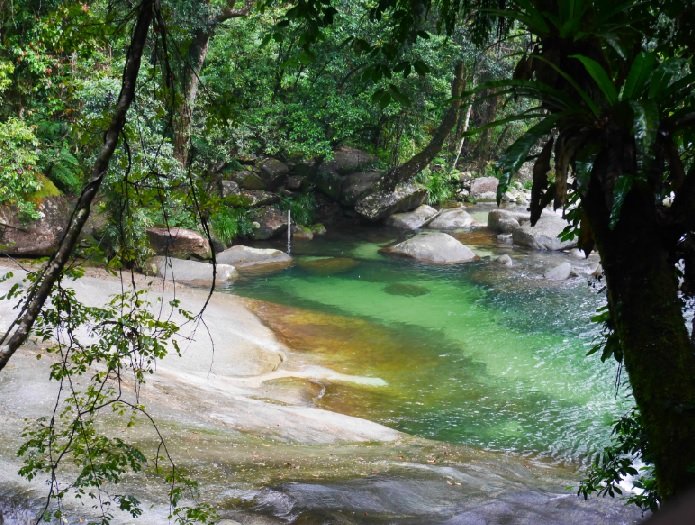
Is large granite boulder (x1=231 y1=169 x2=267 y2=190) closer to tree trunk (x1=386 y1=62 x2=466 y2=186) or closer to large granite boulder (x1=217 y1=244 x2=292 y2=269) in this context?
large granite boulder (x1=217 y1=244 x2=292 y2=269)

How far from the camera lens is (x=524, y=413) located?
8.77m

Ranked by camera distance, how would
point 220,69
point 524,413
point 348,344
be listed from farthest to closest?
point 220,69 < point 348,344 < point 524,413

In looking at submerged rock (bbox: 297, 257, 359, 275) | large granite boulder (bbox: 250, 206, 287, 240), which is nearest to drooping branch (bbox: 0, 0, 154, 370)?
submerged rock (bbox: 297, 257, 359, 275)

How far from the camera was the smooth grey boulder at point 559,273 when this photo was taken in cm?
1505

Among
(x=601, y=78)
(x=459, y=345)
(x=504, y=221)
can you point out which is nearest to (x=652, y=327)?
(x=601, y=78)

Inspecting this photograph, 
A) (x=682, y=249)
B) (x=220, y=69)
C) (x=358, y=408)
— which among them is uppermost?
(x=220, y=69)

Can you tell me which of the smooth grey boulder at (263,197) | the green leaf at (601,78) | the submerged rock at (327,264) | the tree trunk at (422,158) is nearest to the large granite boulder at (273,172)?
the smooth grey boulder at (263,197)

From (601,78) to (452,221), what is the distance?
63.7 ft

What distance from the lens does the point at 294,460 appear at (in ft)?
19.7

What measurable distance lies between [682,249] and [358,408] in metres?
6.64

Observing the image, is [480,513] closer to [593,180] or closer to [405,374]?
[593,180]

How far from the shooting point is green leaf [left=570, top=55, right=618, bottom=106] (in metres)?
2.26

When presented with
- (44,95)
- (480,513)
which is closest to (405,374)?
(480,513)

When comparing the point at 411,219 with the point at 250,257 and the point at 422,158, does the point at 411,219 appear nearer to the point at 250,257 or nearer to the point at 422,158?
the point at 422,158
